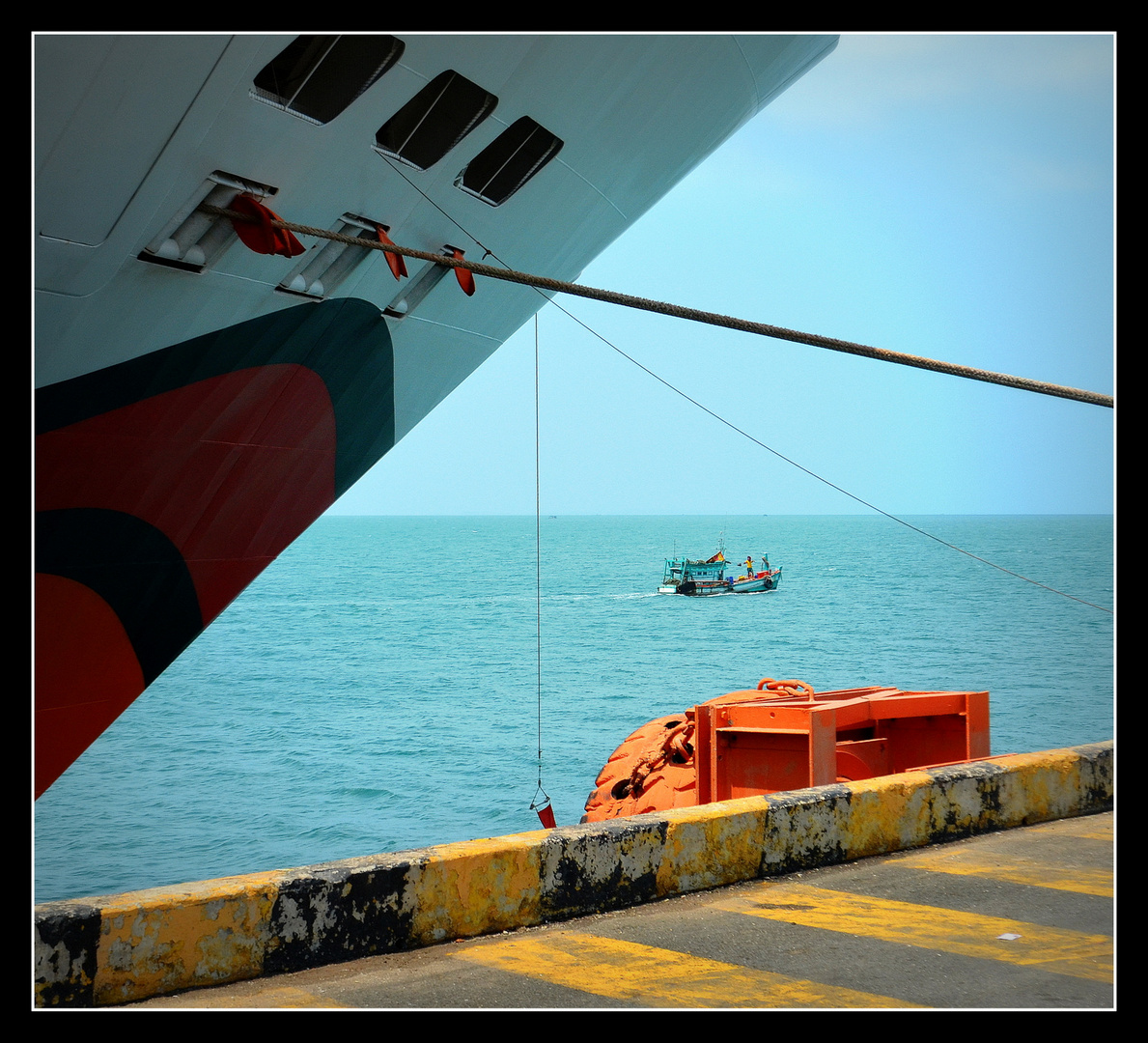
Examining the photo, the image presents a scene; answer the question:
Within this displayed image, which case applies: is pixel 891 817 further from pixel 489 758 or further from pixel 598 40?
pixel 489 758

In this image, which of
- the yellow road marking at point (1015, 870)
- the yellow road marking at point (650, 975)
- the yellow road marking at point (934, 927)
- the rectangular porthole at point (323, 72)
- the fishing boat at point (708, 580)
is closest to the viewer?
the yellow road marking at point (650, 975)

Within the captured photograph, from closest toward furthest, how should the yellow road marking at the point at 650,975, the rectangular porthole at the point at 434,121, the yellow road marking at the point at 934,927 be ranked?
1. the yellow road marking at the point at 650,975
2. the yellow road marking at the point at 934,927
3. the rectangular porthole at the point at 434,121

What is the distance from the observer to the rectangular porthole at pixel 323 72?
495cm

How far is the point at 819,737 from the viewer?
664cm

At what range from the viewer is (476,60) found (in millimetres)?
5543

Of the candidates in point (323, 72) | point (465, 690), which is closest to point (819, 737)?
point (323, 72)

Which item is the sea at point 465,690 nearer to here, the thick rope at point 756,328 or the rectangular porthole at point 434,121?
the thick rope at point 756,328

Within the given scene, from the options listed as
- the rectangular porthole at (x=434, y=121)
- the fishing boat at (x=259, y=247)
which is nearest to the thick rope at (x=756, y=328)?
the fishing boat at (x=259, y=247)

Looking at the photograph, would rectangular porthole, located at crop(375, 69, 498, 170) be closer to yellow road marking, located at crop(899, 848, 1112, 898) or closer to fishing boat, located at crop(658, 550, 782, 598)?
yellow road marking, located at crop(899, 848, 1112, 898)

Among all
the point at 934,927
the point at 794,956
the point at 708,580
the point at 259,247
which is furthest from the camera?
the point at 708,580

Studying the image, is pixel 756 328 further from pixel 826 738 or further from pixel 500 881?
pixel 826 738

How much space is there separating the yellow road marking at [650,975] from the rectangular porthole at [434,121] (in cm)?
411

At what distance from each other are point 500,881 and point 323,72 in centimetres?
378

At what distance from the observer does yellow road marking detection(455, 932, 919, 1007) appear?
3057 millimetres
